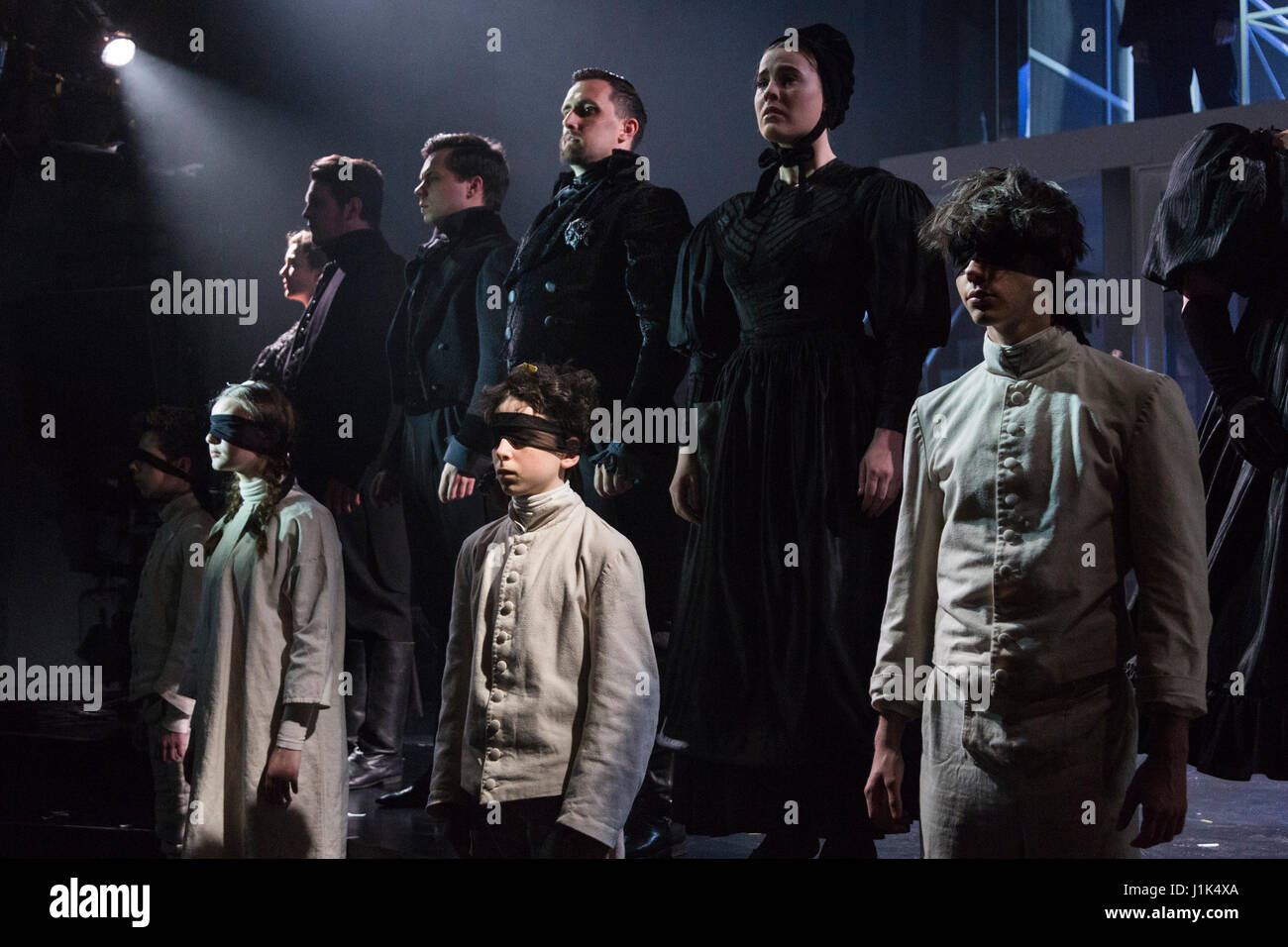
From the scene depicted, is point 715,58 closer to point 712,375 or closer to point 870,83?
point 870,83

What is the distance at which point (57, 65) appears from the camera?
497 centimetres

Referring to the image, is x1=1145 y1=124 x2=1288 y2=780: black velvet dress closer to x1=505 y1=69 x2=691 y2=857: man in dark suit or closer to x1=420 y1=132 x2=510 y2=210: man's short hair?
x1=505 y1=69 x2=691 y2=857: man in dark suit

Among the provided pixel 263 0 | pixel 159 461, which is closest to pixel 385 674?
pixel 159 461

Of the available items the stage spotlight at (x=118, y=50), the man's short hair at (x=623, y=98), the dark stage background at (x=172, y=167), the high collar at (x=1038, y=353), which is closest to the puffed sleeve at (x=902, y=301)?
the high collar at (x=1038, y=353)

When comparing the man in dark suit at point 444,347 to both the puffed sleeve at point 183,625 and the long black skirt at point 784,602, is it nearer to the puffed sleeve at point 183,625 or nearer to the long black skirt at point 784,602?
the puffed sleeve at point 183,625

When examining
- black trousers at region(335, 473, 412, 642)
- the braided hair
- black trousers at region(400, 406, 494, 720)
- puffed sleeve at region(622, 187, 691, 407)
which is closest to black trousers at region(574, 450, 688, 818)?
puffed sleeve at region(622, 187, 691, 407)

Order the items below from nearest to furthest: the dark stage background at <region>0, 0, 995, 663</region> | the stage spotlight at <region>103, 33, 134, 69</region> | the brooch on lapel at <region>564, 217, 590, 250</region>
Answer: the brooch on lapel at <region>564, 217, 590, 250</region>
the dark stage background at <region>0, 0, 995, 663</region>
the stage spotlight at <region>103, 33, 134, 69</region>

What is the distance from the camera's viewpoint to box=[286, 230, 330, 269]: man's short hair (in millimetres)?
4734

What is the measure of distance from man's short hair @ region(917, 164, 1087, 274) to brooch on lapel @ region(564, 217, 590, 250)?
1.47 meters

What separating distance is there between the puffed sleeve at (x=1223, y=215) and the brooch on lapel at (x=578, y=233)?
1.50 m

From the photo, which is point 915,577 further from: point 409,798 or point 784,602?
point 409,798

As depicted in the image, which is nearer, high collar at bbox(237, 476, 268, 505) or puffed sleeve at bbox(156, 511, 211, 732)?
high collar at bbox(237, 476, 268, 505)
